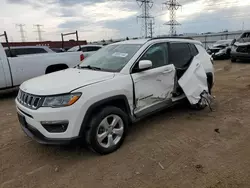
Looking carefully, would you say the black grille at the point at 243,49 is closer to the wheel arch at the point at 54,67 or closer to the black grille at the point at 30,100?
the wheel arch at the point at 54,67

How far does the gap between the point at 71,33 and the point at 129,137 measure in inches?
294

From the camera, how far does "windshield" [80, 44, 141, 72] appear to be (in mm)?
3785

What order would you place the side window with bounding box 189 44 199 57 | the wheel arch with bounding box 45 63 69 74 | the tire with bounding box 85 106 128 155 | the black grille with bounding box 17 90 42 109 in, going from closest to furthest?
the black grille with bounding box 17 90 42 109, the tire with bounding box 85 106 128 155, the side window with bounding box 189 44 199 57, the wheel arch with bounding box 45 63 69 74

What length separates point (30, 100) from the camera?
3.12m

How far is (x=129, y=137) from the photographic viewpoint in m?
3.95

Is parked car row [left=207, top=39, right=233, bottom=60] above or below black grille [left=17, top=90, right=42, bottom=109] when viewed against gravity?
below

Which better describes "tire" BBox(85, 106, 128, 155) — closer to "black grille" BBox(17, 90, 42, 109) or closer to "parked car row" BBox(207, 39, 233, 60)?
"black grille" BBox(17, 90, 42, 109)

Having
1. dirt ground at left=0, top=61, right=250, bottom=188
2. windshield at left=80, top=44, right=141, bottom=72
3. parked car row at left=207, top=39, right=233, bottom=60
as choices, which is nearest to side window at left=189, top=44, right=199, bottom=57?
dirt ground at left=0, top=61, right=250, bottom=188

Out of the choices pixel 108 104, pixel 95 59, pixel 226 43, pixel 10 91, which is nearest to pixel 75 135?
pixel 108 104

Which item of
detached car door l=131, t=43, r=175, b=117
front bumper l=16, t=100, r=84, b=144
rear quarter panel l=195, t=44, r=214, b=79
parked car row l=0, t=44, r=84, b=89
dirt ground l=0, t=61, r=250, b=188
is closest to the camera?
dirt ground l=0, t=61, r=250, b=188

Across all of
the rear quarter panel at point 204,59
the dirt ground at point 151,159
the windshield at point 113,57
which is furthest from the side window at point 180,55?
the dirt ground at point 151,159

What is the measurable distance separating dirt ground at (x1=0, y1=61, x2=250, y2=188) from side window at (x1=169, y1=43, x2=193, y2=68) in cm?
119

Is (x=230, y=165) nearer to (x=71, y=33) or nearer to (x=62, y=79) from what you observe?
(x=62, y=79)

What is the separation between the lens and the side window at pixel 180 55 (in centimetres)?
454
